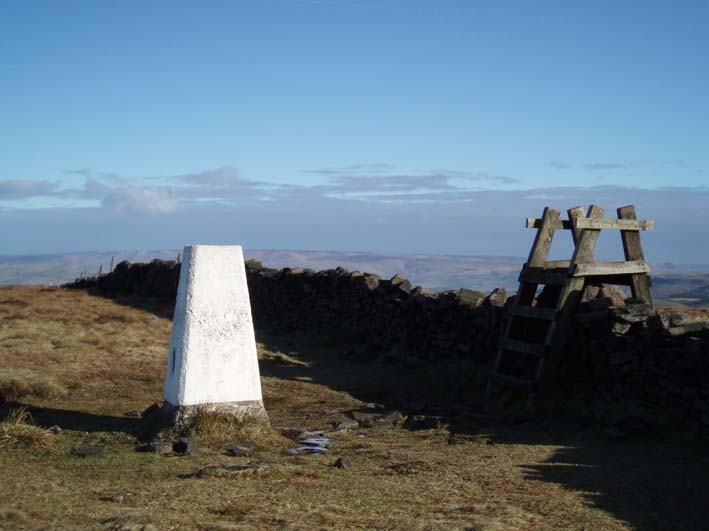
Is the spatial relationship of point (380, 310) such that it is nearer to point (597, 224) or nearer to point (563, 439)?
point (597, 224)

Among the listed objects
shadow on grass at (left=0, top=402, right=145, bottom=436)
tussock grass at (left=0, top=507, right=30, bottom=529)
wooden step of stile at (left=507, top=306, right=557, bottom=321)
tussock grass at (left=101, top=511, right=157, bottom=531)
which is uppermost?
wooden step of stile at (left=507, top=306, right=557, bottom=321)

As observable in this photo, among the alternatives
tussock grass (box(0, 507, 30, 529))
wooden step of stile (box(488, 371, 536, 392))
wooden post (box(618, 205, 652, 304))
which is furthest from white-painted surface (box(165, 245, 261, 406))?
wooden post (box(618, 205, 652, 304))

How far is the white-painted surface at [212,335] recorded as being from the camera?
8.85m

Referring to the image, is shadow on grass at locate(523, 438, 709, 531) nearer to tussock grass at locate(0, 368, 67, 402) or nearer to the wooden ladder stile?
the wooden ladder stile

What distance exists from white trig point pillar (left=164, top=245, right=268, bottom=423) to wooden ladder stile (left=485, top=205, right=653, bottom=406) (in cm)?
420

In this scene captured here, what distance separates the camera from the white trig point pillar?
884cm

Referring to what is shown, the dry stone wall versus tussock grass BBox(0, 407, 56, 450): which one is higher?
the dry stone wall

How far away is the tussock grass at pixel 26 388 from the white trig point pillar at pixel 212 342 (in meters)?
3.49

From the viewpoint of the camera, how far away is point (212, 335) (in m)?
9.00

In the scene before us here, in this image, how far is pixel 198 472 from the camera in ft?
23.2

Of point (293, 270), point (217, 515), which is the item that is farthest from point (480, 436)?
point (293, 270)

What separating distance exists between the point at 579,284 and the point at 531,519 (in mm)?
5690

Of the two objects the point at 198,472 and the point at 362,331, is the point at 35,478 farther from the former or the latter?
the point at 362,331

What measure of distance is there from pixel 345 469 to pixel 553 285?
18.0 ft
